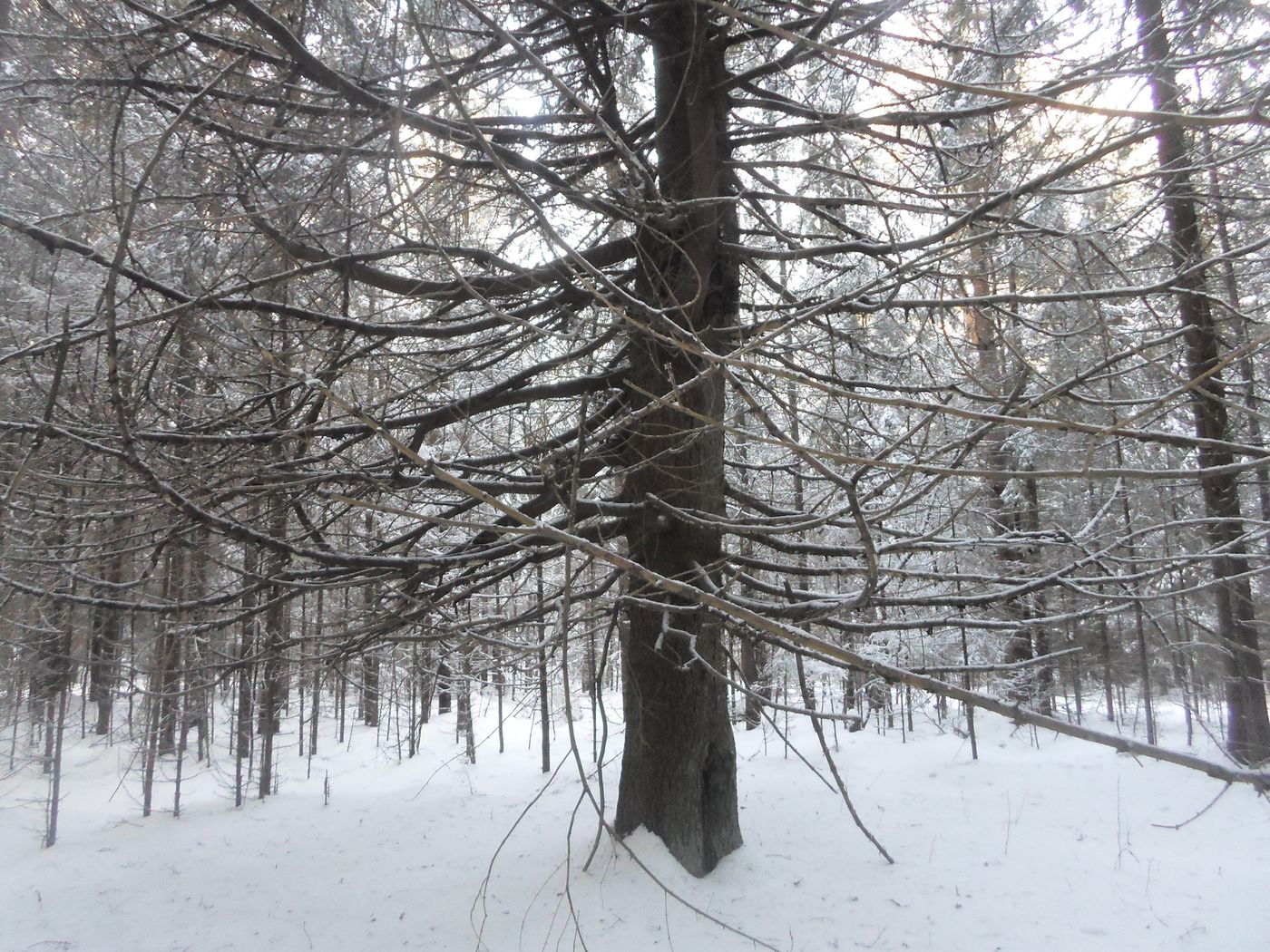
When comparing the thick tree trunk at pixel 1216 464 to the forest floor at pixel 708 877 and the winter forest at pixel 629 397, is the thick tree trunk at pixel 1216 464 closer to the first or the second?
the winter forest at pixel 629 397

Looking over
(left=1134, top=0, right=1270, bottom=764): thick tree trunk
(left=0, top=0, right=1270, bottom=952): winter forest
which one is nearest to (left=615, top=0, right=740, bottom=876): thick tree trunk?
(left=0, top=0, right=1270, bottom=952): winter forest

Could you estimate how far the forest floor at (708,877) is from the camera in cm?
405

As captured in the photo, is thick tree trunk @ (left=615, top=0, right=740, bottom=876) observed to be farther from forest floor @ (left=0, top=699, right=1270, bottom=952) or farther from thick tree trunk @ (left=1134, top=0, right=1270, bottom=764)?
thick tree trunk @ (left=1134, top=0, right=1270, bottom=764)

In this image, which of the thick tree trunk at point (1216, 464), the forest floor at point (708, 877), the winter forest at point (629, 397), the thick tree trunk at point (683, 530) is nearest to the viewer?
A: the winter forest at point (629, 397)

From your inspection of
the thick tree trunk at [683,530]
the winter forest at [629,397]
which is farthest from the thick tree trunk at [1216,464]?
the thick tree trunk at [683,530]

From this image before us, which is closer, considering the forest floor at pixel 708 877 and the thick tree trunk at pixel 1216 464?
the thick tree trunk at pixel 1216 464

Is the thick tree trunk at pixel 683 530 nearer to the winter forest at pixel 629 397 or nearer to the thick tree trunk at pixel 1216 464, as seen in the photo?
the winter forest at pixel 629 397

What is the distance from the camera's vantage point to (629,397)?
4.81 m

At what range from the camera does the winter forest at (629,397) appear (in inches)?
105

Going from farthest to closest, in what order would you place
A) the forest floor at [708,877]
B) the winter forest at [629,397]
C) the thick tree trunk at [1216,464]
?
the forest floor at [708,877], the thick tree trunk at [1216,464], the winter forest at [629,397]

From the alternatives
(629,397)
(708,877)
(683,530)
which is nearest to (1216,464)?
(683,530)

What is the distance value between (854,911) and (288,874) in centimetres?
441

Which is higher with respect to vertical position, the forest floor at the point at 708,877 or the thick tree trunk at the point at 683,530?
the thick tree trunk at the point at 683,530

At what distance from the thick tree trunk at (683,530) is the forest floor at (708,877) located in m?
0.28
